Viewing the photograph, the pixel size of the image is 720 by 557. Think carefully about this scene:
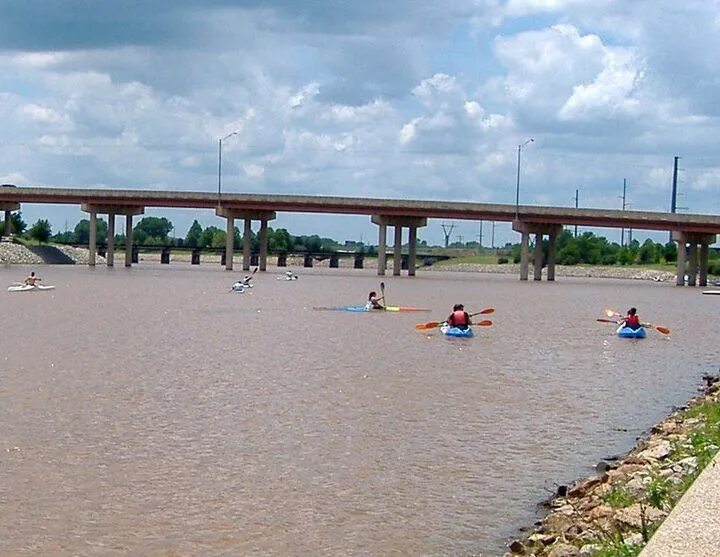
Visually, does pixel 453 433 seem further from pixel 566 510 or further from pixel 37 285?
Result: pixel 37 285

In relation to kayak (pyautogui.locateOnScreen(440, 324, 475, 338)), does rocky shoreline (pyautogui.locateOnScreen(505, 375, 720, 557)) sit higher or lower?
higher

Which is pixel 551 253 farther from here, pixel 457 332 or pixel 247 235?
pixel 457 332

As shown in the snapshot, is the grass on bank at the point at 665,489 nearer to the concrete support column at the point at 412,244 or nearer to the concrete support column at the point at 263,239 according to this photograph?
the concrete support column at the point at 412,244

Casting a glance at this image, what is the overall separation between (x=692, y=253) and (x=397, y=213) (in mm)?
33752

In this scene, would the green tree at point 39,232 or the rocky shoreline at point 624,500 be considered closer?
the rocky shoreline at point 624,500

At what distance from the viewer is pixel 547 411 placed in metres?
27.7

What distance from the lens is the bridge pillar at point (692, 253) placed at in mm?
128625

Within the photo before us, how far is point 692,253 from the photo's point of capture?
134125 mm

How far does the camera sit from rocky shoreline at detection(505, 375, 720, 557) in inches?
528

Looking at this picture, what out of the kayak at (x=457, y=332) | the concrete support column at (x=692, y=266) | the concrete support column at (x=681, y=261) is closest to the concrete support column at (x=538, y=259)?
the concrete support column at (x=681, y=261)

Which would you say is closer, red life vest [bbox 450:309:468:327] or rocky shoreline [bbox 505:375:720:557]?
rocky shoreline [bbox 505:375:720:557]

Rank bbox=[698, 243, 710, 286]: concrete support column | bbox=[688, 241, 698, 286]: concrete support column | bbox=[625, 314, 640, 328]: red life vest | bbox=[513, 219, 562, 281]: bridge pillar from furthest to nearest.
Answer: bbox=[698, 243, 710, 286]: concrete support column
bbox=[688, 241, 698, 286]: concrete support column
bbox=[513, 219, 562, 281]: bridge pillar
bbox=[625, 314, 640, 328]: red life vest

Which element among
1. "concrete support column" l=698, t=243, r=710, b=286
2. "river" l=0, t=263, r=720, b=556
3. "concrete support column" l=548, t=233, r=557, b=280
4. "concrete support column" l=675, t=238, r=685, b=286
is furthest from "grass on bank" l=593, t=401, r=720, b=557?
"concrete support column" l=698, t=243, r=710, b=286

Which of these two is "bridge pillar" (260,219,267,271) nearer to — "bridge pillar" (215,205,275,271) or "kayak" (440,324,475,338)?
"bridge pillar" (215,205,275,271)
